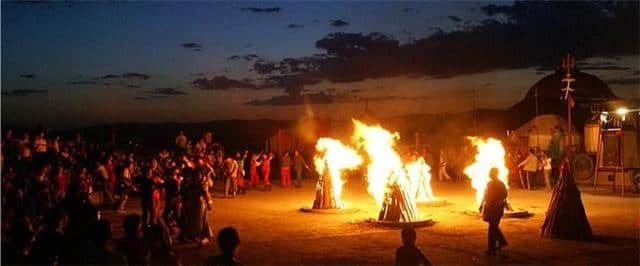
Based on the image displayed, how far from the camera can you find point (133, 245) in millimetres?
7070

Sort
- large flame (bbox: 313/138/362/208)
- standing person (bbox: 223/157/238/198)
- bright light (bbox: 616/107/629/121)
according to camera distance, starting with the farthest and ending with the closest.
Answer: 1. bright light (bbox: 616/107/629/121)
2. standing person (bbox: 223/157/238/198)
3. large flame (bbox: 313/138/362/208)

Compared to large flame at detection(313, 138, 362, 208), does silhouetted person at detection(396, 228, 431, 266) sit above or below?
below

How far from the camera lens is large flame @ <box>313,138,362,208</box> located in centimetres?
1856

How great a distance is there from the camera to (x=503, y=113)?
53.8 meters

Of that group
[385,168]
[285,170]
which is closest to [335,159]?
[385,168]

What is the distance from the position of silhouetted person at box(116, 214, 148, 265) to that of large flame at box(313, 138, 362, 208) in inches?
454

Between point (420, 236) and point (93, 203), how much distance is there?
7234mm

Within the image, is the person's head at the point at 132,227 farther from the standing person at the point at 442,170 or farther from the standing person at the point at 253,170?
the standing person at the point at 442,170

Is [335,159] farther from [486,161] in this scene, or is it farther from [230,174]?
[230,174]

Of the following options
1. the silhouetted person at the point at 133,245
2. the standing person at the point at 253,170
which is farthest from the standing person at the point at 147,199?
the standing person at the point at 253,170

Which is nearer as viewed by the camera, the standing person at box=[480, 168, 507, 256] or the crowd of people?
the crowd of people

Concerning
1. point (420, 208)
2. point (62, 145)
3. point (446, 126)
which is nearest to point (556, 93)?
point (446, 126)

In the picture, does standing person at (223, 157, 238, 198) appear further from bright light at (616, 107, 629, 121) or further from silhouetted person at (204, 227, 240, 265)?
silhouetted person at (204, 227, 240, 265)

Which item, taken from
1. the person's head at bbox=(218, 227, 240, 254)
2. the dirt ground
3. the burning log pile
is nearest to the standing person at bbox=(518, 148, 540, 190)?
the dirt ground
